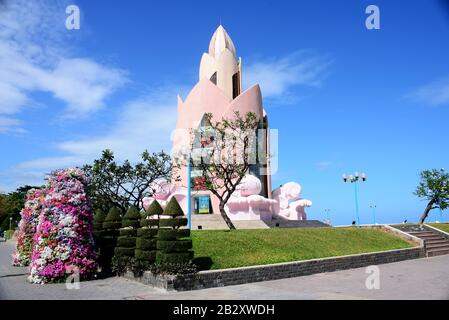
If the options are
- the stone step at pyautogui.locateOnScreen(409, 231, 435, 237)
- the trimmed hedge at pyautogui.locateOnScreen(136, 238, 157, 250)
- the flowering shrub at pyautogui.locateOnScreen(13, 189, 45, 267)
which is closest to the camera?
the trimmed hedge at pyautogui.locateOnScreen(136, 238, 157, 250)

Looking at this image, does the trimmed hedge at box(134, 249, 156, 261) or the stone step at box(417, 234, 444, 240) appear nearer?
the trimmed hedge at box(134, 249, 156, 261)

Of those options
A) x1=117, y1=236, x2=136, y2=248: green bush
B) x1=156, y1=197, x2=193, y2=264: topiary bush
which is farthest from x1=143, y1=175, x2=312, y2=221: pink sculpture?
x1=156, y1=197, x2=193, y2=264: topiary bush

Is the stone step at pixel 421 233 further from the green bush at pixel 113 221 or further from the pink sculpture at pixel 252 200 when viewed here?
the green bush at pixel 113 221

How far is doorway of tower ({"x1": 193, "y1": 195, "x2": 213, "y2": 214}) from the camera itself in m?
34.5

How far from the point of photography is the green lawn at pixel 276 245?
43.6 feet

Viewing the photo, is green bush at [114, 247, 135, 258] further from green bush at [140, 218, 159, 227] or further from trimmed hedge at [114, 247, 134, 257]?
green bush at [140, 218, 159, 227]

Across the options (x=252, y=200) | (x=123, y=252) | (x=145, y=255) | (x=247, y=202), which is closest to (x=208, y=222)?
(x=247, y=202)

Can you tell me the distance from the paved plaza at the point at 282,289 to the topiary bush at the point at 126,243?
1.92ft

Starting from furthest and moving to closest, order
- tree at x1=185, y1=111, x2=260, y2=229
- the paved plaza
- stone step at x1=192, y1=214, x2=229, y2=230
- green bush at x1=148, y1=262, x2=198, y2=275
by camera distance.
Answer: stone step at x1=192, y1=214, x2=229, y2=230, tree at x1=185, y1=111, x2=260, y2=229, green bush at x1=148, y1=262, x2=198, y2=275, the paved plaza

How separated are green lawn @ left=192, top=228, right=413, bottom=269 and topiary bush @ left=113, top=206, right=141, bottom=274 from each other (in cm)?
226

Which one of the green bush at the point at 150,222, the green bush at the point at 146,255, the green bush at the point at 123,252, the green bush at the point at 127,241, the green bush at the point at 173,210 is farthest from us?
the green bush at the point at 127,241

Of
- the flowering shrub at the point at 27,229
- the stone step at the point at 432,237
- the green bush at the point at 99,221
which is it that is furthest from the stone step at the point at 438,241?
the flowering shrub at the point at 27,229
